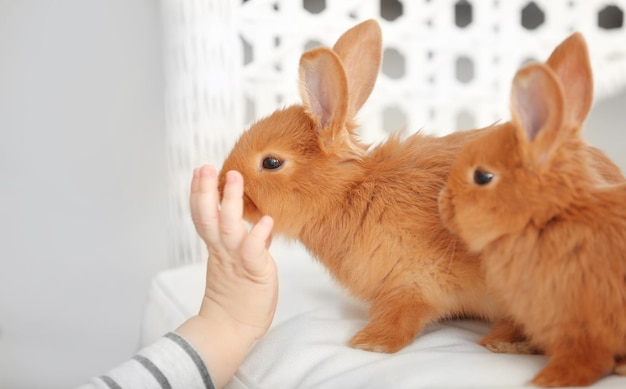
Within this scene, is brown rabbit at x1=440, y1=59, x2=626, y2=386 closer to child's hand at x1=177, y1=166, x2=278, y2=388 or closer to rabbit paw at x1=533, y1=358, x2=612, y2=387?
rabbit paw at x1=533, y1=358, x2=612, y2=387

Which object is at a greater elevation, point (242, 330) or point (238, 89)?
point (238, 89)

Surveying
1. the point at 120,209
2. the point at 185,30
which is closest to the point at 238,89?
the point at 185,30

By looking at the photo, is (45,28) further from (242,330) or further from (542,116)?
(542,116)

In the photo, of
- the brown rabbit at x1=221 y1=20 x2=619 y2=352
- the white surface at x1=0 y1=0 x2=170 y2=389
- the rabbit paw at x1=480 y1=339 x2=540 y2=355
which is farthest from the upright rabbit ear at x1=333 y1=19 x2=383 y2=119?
the white surface at x1=0 y1=0 x2=170 y2=389

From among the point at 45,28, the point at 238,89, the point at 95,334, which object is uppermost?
the point at 45,28

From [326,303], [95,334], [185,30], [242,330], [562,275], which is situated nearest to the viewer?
[562,275]

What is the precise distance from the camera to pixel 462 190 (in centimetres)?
68

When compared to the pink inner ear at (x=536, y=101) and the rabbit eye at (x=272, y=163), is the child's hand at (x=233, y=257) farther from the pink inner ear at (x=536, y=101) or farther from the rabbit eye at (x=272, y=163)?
the pink inner ear at (x=536, y=101)

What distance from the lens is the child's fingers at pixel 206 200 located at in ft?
2.51

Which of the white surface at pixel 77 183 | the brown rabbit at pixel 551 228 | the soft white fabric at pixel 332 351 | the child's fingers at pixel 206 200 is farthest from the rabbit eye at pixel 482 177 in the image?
the white surface at pixel 77 183

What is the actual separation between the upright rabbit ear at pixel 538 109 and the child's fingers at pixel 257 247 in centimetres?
26

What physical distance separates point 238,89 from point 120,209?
572 mm

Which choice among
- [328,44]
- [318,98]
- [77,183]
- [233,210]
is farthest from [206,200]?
[77,183]

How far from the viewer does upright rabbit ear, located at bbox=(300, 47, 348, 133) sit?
748 millimetres
